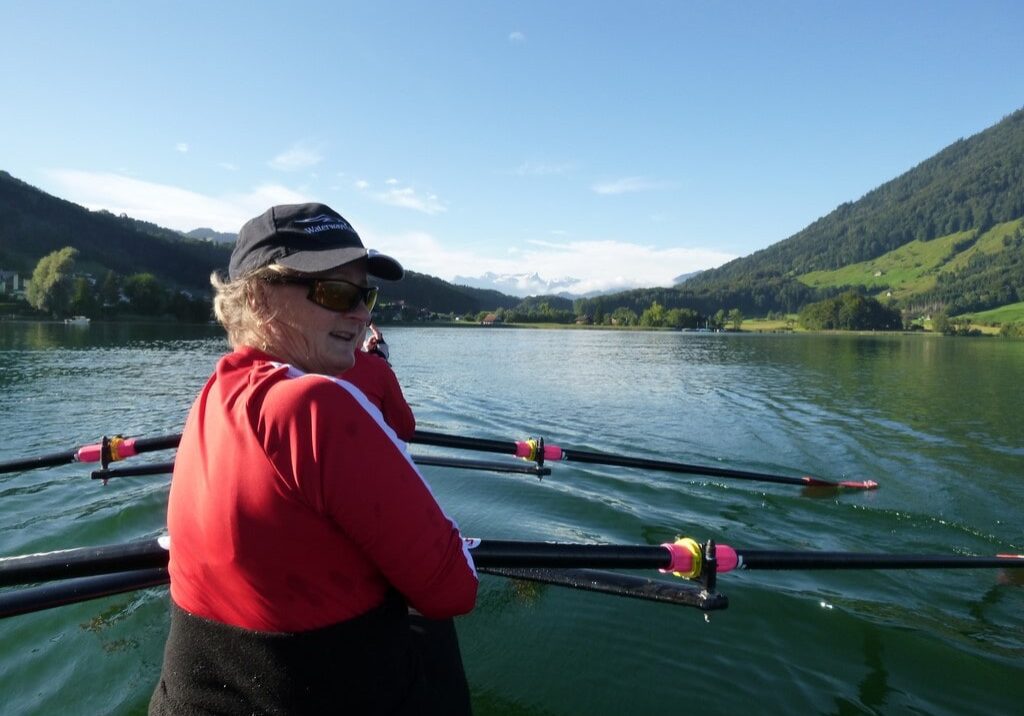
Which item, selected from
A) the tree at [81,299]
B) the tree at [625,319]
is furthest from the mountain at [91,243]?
the tree at [625,319]

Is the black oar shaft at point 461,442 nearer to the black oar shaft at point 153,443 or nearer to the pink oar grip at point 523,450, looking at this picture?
the pink oar grip at point 523,450

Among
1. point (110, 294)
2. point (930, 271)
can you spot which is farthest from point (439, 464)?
point (930, 271)

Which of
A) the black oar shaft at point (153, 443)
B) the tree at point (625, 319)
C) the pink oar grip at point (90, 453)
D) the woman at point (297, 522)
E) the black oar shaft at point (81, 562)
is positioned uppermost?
the tree at point (625, 319)

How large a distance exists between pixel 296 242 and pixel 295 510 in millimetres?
841

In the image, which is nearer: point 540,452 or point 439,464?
point 540,452

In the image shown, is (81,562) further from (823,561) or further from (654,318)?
(654,318)

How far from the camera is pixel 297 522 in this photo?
1.62 meters

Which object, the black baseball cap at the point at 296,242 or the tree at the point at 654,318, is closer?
the black baseball cap at the point at 296,242

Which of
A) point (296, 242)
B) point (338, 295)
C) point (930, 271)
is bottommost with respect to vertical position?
point (338, 295)

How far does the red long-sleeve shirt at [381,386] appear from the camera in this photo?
503 centimetres

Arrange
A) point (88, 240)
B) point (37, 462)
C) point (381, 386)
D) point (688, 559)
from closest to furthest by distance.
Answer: point (688, 559)
point (381, 386)
point (37, 462)
point (88, 240)

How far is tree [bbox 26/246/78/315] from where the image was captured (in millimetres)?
77875

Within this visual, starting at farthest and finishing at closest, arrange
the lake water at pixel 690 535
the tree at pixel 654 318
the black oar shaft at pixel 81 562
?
the tree at pixel 654 318 < the lake water at pixel 690 535 < the black oar shaft at pixel 81 562

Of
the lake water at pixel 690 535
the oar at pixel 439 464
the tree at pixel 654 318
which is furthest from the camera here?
the tree at pixel 654 318
